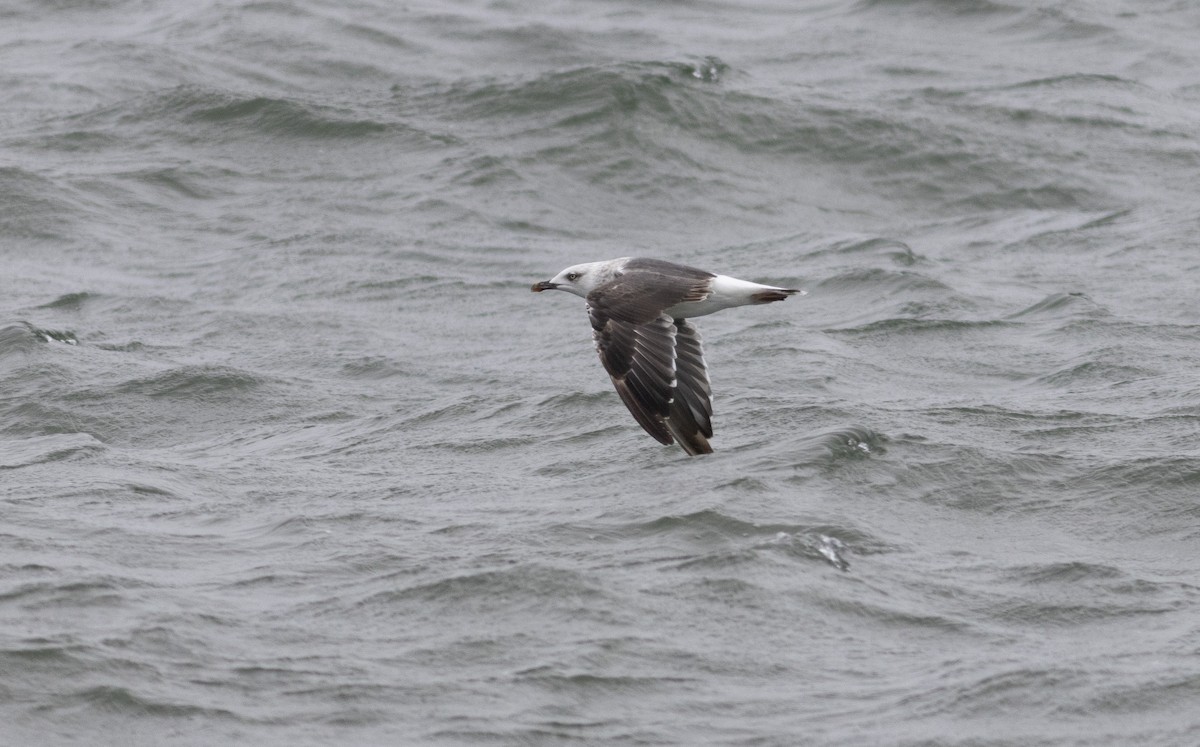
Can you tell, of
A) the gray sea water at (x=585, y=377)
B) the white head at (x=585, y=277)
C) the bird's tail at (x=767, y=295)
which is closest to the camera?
the gray sea water at (x=585, y=377)

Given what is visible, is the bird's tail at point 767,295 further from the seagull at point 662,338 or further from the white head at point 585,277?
the white head at point 585,277

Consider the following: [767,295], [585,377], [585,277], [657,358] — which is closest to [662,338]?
[657,358]

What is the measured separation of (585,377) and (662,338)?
91.7 inches

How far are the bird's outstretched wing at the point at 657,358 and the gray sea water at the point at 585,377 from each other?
294mm

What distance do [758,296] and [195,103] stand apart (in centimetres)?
1022

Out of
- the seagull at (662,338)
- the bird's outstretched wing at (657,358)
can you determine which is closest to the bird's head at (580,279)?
the seagull at (662,338)

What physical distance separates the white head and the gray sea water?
74cm

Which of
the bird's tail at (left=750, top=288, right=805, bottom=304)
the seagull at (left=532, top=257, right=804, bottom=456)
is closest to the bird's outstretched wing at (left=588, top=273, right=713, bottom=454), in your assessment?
the seagull at (left=532, top=257, right=804, bottom=456)

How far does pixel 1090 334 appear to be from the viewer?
40.6 feet

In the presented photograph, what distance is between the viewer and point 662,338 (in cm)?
948

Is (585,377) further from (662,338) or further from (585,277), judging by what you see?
(662,338)

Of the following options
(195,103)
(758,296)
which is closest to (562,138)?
(195,103)

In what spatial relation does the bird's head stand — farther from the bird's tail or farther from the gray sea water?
the bird's tail

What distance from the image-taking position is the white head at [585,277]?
416 inches
